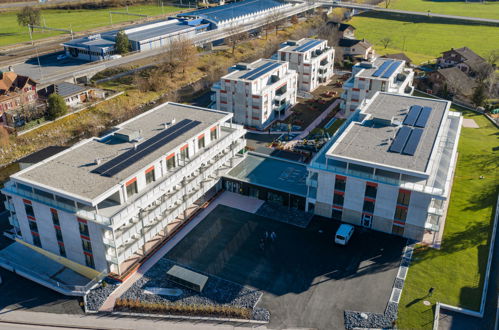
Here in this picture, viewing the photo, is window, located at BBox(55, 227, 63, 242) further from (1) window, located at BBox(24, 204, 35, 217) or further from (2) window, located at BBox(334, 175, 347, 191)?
(2) window, located at BBox(334, 175, 347, 191)

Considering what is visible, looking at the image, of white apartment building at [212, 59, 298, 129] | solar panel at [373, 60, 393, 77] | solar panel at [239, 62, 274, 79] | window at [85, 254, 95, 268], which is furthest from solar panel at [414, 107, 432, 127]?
window at [85, 254, 95, 268]

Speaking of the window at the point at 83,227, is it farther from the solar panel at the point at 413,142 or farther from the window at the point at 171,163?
the solar panel at the point at 413,142

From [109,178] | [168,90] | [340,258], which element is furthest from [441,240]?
[168,90]

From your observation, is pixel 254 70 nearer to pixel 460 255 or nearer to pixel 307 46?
pixel 307 46

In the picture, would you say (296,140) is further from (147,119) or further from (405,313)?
(405,313)

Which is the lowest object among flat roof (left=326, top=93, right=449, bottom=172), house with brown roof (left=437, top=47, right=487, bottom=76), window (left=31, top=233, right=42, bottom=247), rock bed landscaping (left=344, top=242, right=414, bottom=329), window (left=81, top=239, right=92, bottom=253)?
rock bed landscaping (left=344, top=242, right=414, bottom=329)

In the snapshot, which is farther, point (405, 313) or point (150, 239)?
point (150, 239)

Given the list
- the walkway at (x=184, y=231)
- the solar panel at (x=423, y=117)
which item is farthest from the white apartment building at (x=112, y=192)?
the solar panel at (x=423, y=117)
